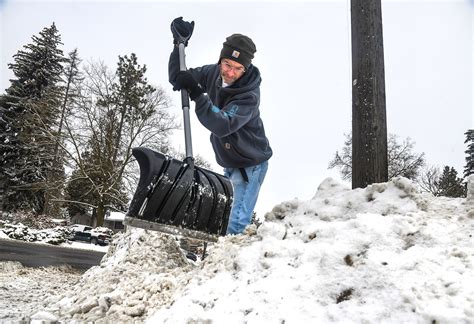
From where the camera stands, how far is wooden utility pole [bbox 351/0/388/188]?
3578mm

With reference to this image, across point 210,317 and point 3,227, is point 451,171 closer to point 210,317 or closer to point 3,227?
point 3,227

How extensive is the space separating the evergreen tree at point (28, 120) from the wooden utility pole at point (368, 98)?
2043cm

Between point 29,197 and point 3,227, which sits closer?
point 3,227

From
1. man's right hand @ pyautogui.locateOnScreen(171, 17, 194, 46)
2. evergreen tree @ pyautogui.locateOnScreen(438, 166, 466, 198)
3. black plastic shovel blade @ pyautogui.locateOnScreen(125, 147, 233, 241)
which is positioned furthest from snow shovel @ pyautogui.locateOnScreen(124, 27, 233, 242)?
evergreen tree @ pyautogui.locateOnScreen(438, 166, 466, 198)

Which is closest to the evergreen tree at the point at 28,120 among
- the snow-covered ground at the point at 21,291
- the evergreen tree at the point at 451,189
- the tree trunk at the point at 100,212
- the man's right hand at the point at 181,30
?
the tree trunk at the point at 100,212

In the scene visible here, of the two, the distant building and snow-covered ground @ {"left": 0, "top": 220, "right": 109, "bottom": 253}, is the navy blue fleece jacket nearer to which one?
snow-covered ground @ {"left": 0, "top": 220, "right": 109, "bottom": 253}

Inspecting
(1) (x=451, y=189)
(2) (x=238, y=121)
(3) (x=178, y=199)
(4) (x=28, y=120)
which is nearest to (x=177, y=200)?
(3) (x=178, y=199)

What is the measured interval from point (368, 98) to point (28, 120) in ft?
70.7

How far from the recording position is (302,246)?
2.19 m

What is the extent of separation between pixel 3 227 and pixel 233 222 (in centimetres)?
1804

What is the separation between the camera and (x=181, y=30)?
3770 millimetres

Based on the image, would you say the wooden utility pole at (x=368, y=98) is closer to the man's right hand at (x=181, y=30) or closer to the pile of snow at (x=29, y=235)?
the man's right hand at (x=181, y=30)

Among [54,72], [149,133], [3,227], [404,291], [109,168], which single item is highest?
[54,72]

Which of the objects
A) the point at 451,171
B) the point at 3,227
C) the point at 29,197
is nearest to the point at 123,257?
the point at 3,227
